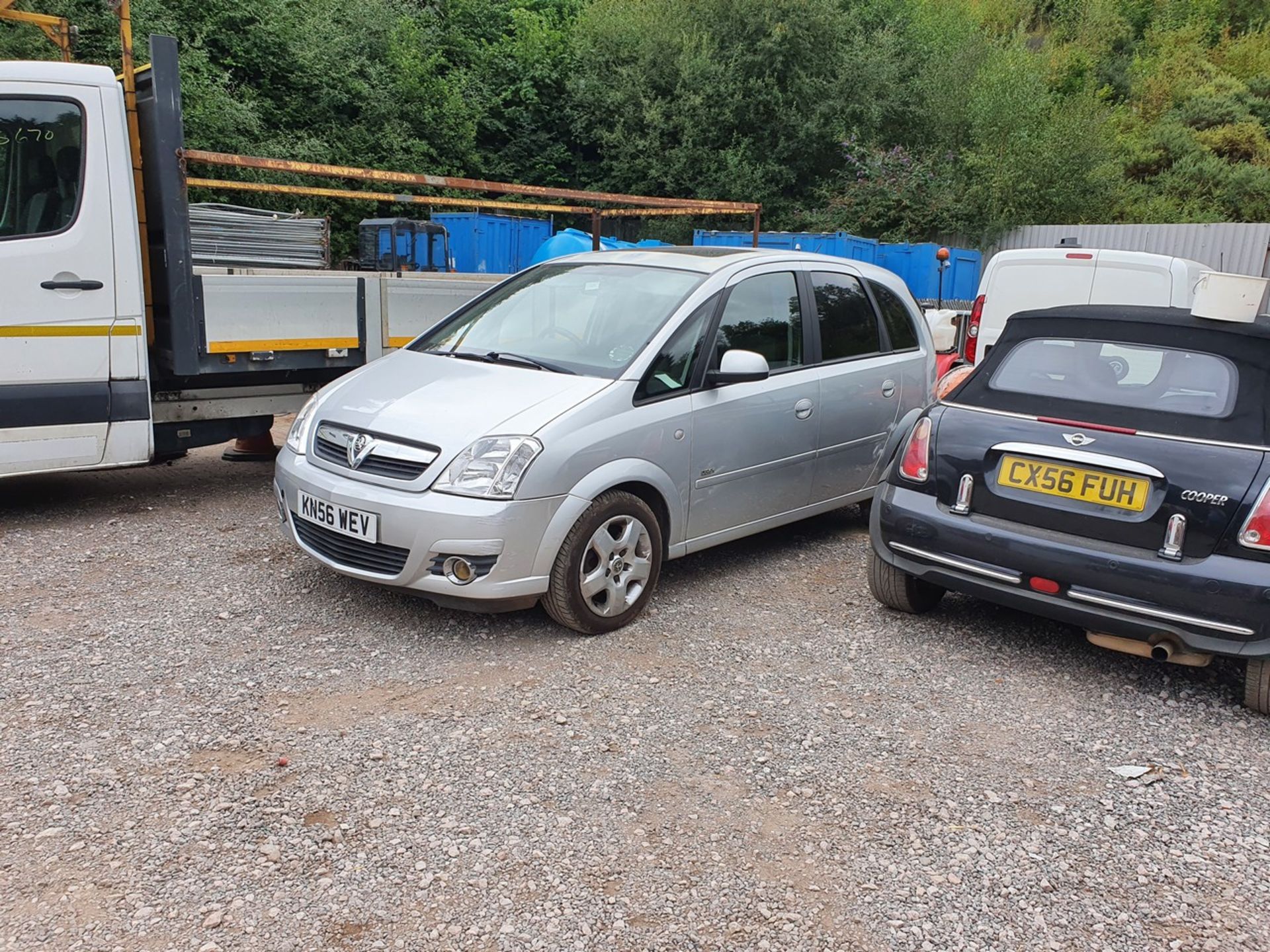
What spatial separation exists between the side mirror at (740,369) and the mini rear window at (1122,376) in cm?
107

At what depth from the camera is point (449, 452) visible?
3.94 meters

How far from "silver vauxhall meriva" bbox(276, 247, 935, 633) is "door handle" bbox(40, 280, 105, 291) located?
166 centimetres

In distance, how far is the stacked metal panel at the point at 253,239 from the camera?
6.33 m

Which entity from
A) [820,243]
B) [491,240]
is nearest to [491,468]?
[491,240]

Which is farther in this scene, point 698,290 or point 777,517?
point 777,517

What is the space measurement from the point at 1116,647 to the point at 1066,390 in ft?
3.70

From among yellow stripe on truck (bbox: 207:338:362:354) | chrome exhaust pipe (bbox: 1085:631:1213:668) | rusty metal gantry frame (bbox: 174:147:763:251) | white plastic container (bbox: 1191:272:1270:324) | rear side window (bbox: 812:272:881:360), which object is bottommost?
chrome exhaust pipe (bbox: 1085:631:1213:668)

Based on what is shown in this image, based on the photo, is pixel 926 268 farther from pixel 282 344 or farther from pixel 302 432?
pixel 302 432

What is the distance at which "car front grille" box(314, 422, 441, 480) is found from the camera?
3982 millimetres

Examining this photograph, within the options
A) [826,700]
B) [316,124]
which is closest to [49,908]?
[826,700]

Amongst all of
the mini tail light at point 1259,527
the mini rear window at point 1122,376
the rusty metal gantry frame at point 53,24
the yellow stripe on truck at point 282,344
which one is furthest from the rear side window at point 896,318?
the rusty metal gantry frame at point 53,24

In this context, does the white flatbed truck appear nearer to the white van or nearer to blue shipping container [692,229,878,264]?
the white van

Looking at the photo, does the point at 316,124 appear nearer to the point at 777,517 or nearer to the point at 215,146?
the point at 215,146

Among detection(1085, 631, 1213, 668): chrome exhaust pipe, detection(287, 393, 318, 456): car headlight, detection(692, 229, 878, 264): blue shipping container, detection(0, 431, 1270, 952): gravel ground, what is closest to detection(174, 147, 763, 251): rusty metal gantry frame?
detection(287, 393, 318, 456): car headlight
